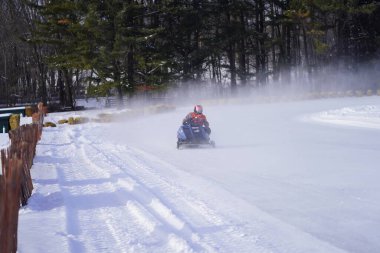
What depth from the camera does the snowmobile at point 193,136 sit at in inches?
625

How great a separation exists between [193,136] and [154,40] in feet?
106

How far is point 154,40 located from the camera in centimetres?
4691

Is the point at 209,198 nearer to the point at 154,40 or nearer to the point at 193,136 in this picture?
the point at 193,136

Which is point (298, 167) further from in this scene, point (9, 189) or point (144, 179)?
point (9, 189)

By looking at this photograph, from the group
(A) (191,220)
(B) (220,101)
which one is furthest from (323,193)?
(B) (220,101)

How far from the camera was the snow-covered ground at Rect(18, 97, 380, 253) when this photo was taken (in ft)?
20.2

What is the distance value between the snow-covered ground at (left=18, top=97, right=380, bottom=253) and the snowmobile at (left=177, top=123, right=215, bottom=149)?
34cm

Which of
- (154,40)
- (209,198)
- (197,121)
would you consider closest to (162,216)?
(209,198)

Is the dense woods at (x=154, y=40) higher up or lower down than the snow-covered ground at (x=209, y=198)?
higher up

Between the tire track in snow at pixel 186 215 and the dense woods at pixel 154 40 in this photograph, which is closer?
the tire track in snow at pixel 186 215

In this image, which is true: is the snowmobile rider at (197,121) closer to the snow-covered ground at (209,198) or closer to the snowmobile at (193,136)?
the snowmobile at (193,136)

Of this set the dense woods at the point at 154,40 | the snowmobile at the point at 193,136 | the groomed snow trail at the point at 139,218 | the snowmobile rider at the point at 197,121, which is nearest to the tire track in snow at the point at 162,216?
the groomed snow trail at the point at 139,218

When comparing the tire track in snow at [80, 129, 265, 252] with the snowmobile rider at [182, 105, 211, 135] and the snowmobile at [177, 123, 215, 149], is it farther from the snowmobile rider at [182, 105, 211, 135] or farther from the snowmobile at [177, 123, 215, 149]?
the snowmobile rider at [182, 105, 211, 135]

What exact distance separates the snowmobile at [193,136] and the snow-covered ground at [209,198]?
1.10ft
